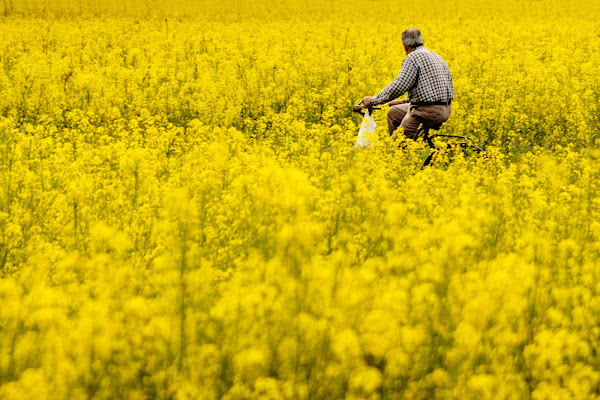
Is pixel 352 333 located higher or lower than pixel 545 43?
lower

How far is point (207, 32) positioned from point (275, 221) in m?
12.1

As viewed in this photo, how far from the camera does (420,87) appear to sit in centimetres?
566

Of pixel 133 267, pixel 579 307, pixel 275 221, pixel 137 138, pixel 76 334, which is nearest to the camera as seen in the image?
pixel 76 334

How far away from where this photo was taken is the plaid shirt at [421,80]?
219 inches

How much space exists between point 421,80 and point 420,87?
0.06m

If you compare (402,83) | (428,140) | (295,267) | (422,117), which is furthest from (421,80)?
A: (295,267)

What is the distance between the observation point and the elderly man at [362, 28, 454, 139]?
220 inches

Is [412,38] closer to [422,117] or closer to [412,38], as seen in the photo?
[412,38]

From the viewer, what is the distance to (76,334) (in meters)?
2.09

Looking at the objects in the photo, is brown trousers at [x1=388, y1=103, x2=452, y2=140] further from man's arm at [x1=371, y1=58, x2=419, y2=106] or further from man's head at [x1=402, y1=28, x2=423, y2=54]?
man's head at [x1=402, y1=28, x2=423, y2=54]

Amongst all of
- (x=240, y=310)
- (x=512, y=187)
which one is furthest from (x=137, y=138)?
(x=240, y=310)

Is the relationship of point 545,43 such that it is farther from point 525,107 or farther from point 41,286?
point 41,286

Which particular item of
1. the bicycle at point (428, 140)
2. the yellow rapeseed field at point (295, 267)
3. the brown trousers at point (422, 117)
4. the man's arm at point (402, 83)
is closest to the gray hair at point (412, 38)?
the man's arm at point (402, 83)

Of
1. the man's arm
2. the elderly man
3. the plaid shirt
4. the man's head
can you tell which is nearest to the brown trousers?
the elderly man
